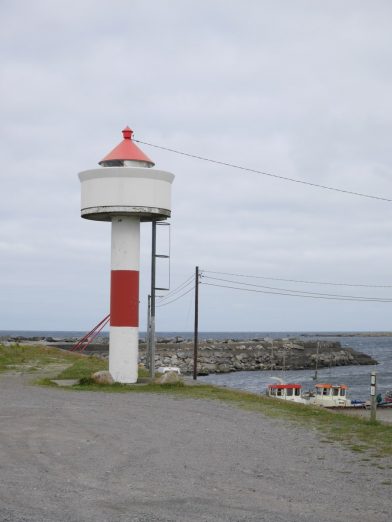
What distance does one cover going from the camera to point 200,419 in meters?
14.2

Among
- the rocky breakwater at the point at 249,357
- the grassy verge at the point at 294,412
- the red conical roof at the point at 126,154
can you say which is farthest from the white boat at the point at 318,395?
the rocky breakwater at the point at 249,357

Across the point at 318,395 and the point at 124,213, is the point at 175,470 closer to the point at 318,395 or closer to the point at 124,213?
the point at 124,213

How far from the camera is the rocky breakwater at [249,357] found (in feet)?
268

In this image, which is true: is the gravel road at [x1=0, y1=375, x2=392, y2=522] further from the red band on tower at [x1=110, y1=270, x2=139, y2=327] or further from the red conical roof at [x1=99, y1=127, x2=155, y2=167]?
the red conical roof at [x1=99, y1=127, x2=155, y2=167]

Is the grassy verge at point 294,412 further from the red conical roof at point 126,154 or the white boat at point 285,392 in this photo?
the white boat at point 285,392

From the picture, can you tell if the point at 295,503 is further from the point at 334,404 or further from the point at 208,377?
the point at 208,377

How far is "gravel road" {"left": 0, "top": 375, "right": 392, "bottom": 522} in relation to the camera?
7438 millimetres

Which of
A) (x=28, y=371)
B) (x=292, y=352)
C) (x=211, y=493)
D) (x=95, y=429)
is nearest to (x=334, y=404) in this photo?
(x=28, y=371)

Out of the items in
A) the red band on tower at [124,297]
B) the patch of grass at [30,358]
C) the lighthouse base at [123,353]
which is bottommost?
the patch of grass at [30,358]

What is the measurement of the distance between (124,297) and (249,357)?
7696 cm

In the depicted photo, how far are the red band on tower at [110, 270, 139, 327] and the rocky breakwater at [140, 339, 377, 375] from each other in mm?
53811

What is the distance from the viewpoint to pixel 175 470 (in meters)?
9.41

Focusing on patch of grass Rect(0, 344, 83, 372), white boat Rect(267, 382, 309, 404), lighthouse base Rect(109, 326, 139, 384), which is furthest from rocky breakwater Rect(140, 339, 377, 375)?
lighthouse base Rect(109, 326, 139, 384)

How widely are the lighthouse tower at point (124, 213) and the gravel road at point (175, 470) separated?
19.0 ft
